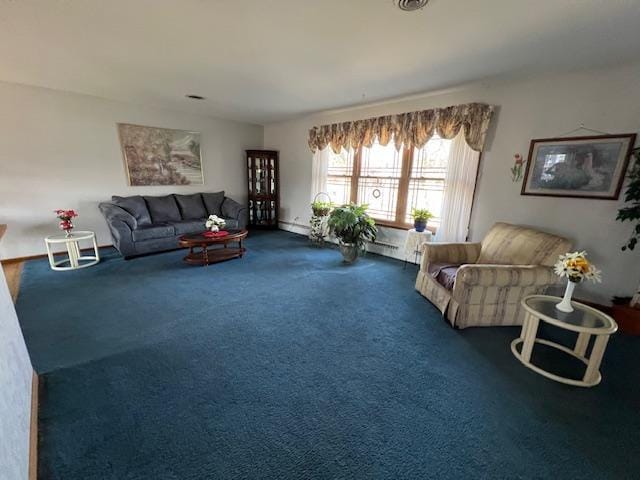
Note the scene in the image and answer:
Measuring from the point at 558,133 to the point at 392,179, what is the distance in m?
2.04

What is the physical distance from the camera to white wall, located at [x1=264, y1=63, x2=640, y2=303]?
2.55 meters

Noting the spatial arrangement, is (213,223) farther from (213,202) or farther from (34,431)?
(34,431)

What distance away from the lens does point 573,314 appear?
198cm

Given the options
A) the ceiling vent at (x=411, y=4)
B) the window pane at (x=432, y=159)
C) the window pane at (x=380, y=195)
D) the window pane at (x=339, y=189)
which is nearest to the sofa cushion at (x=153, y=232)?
the window pane at (x=339, y=189)

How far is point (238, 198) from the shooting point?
623cm

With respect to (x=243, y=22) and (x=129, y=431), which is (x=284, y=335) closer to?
(x=129, y=431)

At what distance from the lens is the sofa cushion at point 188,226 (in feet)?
14.7

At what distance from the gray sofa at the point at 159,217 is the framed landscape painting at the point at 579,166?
457cm

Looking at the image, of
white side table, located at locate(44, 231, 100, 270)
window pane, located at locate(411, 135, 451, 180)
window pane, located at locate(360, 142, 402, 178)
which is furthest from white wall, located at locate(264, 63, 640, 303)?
white side table, located at locate(44, 231, 100, 270)

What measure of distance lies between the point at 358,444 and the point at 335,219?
2.94m

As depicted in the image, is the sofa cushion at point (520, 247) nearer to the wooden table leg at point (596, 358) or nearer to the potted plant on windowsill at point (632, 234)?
the potted plant on windowsill at point (632, 234)

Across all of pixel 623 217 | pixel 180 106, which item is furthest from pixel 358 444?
pixel 180 106

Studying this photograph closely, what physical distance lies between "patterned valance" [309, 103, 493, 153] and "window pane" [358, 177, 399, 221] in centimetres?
62

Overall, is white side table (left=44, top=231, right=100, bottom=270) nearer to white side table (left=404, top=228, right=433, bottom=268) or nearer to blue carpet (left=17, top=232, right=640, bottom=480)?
blue carpet (left=17, top=232, right=640, bottom=480)
